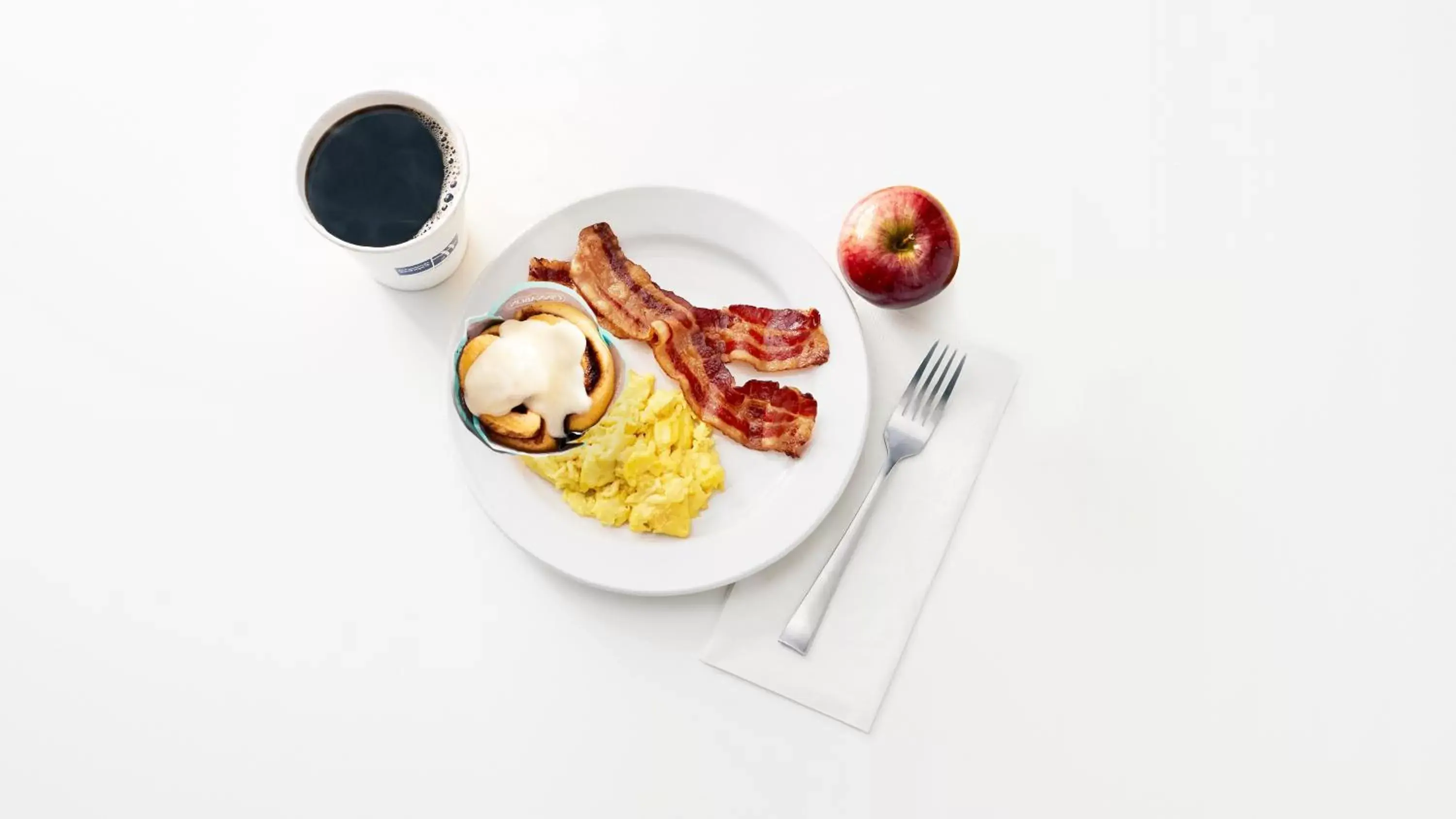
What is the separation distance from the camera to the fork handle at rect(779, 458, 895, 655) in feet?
5.15

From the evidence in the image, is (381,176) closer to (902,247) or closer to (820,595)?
(902,247)

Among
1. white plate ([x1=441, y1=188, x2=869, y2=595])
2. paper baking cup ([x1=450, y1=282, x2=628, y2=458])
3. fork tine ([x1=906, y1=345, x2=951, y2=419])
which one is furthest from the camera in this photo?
fork tine ([x1=906, y1=345, x2=951, y2=419])

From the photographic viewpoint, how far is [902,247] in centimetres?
159

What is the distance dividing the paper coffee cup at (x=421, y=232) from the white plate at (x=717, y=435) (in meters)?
0.09

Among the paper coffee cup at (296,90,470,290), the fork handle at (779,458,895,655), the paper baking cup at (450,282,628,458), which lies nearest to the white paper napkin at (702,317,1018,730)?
the fork handle at (779,458,895,655)

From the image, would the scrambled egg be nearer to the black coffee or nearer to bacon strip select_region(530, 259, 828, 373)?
bacon strip select_region(530, 259, 828, 373)

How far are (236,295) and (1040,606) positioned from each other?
149 centimetres

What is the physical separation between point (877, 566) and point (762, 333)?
437 mm

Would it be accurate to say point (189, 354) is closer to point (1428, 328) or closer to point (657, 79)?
point (657, 79)

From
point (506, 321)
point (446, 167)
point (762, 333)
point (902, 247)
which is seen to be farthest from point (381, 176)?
point (902, 247)

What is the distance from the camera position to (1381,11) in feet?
6.14

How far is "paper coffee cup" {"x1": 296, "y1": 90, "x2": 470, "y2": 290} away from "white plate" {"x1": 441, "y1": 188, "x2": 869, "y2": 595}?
0.30ft

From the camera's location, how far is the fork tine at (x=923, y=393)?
1626mm

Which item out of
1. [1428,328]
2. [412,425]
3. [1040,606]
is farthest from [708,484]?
[1428,328]
